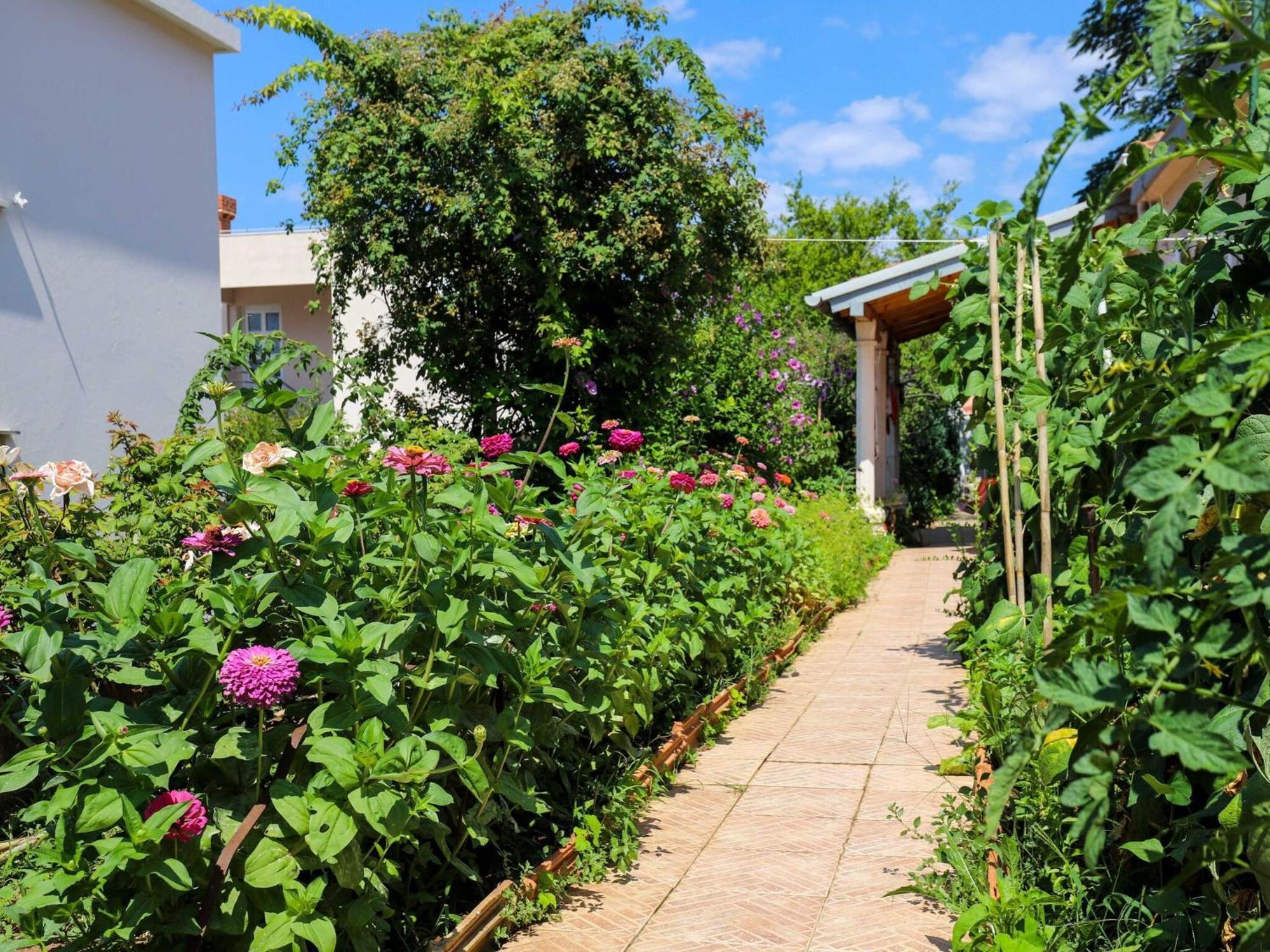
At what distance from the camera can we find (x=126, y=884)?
256 cm

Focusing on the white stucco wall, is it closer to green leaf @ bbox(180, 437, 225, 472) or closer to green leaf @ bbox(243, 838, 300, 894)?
green leaf @ bbox(180, 437, 225, 472)

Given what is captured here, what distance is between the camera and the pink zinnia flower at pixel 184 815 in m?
2.46

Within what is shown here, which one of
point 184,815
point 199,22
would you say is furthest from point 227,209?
point 184,815

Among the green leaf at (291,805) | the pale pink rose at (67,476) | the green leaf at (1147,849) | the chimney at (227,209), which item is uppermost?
the chimney at (227,209)

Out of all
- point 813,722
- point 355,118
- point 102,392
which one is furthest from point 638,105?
point 813,722

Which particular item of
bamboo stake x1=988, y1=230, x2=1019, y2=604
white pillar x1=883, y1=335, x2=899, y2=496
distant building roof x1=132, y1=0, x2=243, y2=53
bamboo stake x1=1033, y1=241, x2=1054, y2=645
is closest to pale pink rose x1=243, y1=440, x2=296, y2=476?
bamboo stake x1=1033, y1=241, x2=1054, y2=645

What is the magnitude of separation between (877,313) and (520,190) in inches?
220

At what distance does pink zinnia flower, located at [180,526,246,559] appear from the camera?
2912 mm

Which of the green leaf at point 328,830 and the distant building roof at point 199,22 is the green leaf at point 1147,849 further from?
the distant building roof at point 199,22

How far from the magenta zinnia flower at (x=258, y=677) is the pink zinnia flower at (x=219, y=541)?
0.45 meters

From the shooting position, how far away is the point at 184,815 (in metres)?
2.46

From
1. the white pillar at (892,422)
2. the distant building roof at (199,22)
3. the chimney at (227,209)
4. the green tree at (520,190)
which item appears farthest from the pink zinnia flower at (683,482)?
the chimney at (227,209)

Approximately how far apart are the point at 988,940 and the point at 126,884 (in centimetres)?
219

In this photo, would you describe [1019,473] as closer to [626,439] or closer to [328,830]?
[626,439]
